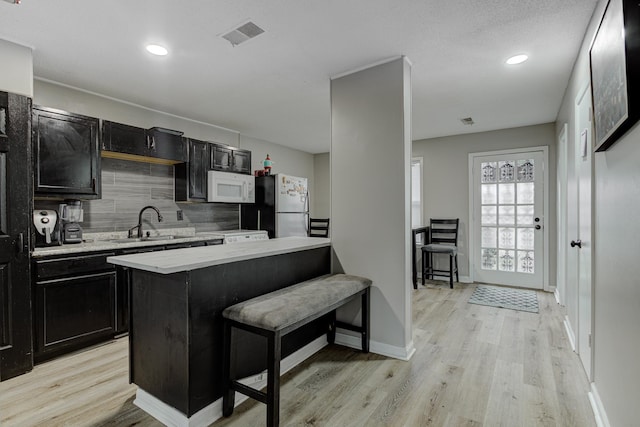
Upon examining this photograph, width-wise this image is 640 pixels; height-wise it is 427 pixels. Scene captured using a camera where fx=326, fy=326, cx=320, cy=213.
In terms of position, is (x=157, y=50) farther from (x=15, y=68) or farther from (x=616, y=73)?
(x=616, y=73)

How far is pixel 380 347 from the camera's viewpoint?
2.70 meters

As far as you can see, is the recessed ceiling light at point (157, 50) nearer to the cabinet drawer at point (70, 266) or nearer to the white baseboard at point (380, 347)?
the cabinet drawer at point (70, 266)

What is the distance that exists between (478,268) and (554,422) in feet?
11.8

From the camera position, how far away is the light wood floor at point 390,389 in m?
1.88

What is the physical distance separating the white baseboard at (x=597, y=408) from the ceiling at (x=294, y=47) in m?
2.33

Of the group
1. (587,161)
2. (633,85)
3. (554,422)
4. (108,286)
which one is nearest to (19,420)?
(108,286)

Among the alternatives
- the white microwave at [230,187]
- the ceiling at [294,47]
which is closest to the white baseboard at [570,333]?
the ceiling at [294,47]

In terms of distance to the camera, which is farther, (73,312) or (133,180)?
(133,180)

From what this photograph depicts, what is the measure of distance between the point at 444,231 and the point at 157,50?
462 centimetres

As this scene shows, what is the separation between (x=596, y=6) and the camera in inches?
77.6

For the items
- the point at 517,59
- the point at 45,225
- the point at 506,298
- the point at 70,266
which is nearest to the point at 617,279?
the point at 517,59

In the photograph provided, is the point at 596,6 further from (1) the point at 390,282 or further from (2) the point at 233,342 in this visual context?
(2) the point at 233,342

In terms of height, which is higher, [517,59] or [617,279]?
[517,59]

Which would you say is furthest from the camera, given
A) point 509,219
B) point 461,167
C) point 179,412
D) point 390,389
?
point 461,167
